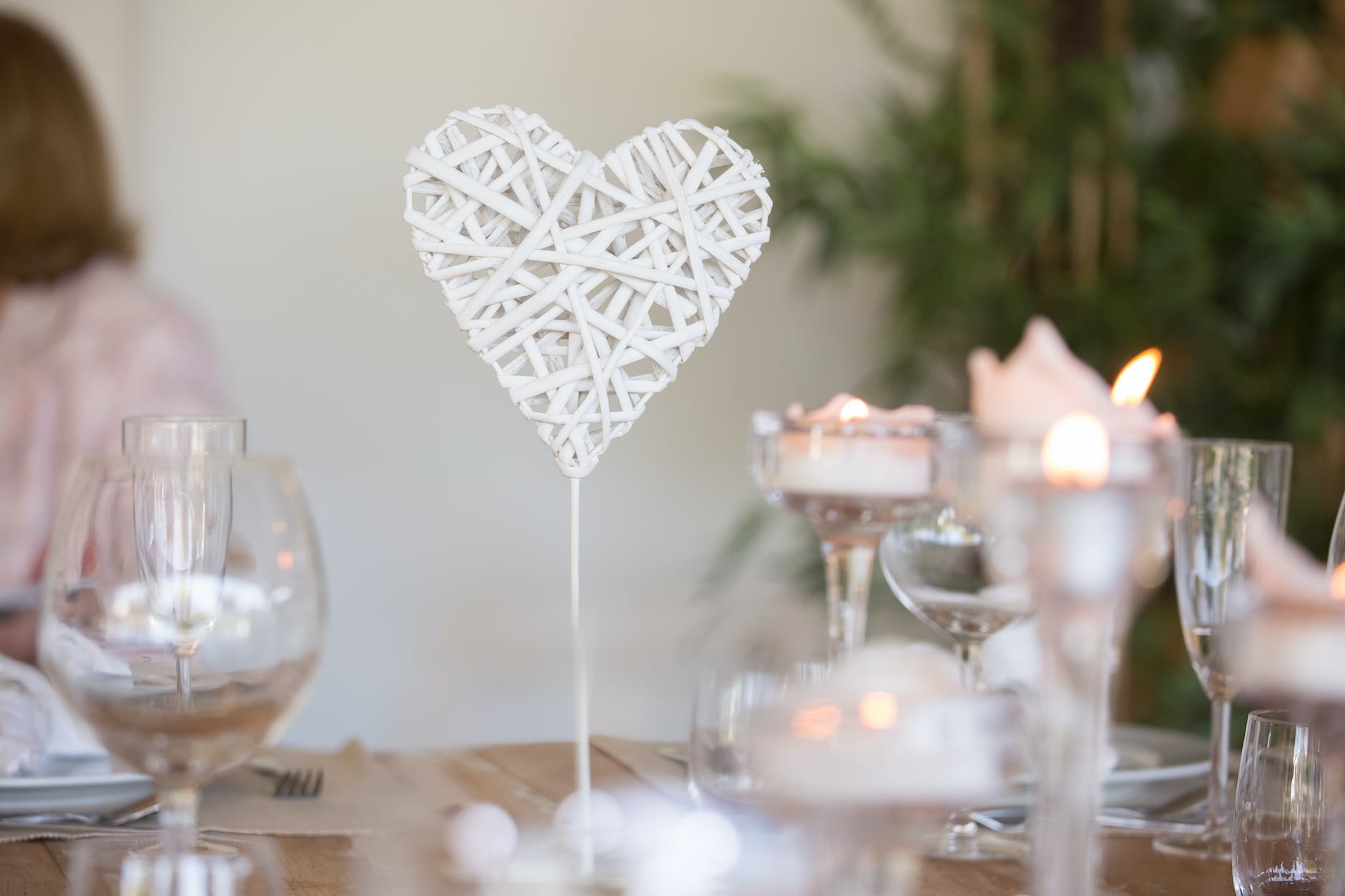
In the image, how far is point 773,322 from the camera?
2.57m

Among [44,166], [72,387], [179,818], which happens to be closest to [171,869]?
[179,818]

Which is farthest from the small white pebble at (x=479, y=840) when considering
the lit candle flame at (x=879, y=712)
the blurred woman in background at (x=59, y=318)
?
the blurred woman in background at (x=59, y=318)

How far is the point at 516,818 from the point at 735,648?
0.10 metres

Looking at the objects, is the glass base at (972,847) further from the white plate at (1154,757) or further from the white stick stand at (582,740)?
the white stick stand at (582,740)

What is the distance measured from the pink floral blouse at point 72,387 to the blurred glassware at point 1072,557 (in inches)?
64.7

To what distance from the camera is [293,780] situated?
2.69 feet

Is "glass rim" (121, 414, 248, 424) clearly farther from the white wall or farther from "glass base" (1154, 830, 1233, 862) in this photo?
the white wall

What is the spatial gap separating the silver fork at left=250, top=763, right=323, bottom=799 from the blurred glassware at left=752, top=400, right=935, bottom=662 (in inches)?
14.2

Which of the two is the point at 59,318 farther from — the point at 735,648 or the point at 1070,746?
the point at 1070,746

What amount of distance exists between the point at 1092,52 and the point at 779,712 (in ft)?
7.03

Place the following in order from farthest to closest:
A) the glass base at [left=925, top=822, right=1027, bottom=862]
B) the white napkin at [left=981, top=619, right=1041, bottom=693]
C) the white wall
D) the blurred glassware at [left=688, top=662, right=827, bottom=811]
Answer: the white wall, the white napkin at [left=981, top=619, right=1041, bottom=693], the glass base at [left=925, top=822, right=1027, bottom=862], the blurred glassware at [left=688, top=662, right=827, bottom=811]

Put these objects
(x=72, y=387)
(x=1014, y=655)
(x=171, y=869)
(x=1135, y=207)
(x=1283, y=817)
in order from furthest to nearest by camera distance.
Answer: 1. (x=1135, y=207)
2. (x=72, y=387)
3. (x=1014, y=655)
4. (x=1283, y=817)
5. (x=171, y=869)

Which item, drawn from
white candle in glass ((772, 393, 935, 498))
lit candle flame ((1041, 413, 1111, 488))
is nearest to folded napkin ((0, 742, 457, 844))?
white candle in glass ((772, 393, 935, 498))

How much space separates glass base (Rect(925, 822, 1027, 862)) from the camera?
719 mm
